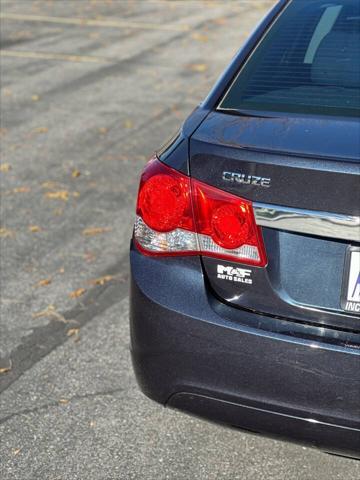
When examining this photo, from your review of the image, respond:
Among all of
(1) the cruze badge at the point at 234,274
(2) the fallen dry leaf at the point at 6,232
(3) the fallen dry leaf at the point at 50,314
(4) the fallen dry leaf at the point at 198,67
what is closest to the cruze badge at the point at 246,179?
(1) the cruze badge at the point at 234,274

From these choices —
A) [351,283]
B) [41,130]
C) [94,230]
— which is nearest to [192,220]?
[351,283]

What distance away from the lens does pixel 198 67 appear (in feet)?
37.7

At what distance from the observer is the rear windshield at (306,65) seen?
119 inches

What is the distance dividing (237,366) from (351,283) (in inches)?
17.3

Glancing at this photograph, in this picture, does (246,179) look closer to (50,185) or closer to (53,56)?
(50,185)

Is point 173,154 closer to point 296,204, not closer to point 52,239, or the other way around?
point 296,204

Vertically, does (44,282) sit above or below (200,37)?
above

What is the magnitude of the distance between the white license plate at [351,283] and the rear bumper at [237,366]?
0.44 ft

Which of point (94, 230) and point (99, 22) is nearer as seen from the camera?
point (94, 230)

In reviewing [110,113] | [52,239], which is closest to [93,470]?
[52,239]

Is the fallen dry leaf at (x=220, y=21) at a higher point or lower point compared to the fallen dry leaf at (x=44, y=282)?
lower

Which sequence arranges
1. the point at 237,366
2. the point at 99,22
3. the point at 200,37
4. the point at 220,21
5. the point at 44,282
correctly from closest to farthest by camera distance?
the point at 237,366, the point at 44,282, the point at 200,37, the point at 99,22, the point at 220,21

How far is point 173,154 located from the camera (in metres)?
2.85

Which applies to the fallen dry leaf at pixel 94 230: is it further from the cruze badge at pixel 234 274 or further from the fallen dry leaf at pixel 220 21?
the fallen dry leaf at pixel 220 21
